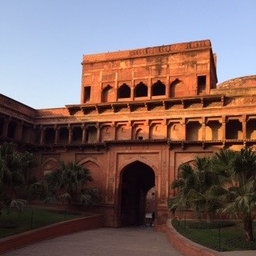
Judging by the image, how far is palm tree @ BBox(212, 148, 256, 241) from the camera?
14445 millimetres

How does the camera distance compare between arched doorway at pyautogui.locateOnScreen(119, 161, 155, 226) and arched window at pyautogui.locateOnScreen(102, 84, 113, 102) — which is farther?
arched window at pyautogui.locateOnScreen(102, 84, 113, 102)

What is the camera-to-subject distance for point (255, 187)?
15.0 m

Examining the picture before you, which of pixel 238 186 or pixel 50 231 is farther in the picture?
pixel 50 231

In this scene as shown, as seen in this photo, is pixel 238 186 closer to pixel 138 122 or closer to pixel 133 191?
pixel 138 122

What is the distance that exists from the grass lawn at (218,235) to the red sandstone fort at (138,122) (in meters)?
7.66

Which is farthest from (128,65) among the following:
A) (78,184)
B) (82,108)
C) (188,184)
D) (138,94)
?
(188,184)

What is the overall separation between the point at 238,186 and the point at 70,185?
14.4m

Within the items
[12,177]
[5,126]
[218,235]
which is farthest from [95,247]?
[5,126]

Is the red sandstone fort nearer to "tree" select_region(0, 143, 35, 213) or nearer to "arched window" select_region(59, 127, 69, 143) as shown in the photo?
"arched window" select_region(59, 127, 69, 143)

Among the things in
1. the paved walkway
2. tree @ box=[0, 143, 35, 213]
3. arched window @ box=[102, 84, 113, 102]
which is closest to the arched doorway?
arched window @ box=[102, 84, 113, 102]

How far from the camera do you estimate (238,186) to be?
15.8m

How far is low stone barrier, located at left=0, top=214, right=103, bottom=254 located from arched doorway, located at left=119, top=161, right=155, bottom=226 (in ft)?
11.4

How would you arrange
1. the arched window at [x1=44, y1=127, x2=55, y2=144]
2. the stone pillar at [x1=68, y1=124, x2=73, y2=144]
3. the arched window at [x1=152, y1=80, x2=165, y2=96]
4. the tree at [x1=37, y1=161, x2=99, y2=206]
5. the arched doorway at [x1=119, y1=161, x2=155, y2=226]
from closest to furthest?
the tree at [x1=37, y1=161, x2=99, y2=206] < the arched doorway at [x1=119, y1=161, x2=155, y2=226] < the stone pillar at [x1=68, y1=124, x2=73, y2=144] < the arched window at [x1=152, y1=80, x2=165, y2=96] < the arched window at [x1=44, y1=127, x2=55, y2=144]

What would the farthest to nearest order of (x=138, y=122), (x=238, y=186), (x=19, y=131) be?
(x=19, y=131) < (x=138, y=122) < (x=238, y=186)
